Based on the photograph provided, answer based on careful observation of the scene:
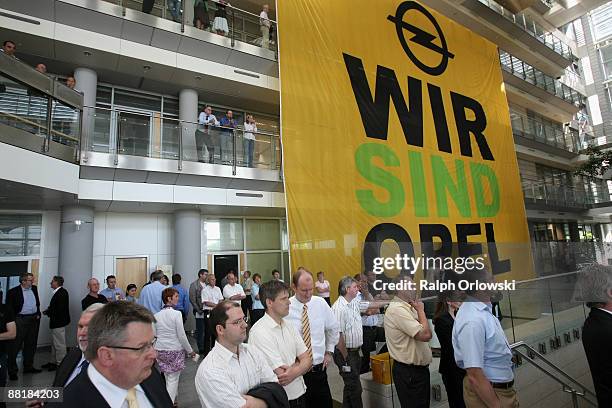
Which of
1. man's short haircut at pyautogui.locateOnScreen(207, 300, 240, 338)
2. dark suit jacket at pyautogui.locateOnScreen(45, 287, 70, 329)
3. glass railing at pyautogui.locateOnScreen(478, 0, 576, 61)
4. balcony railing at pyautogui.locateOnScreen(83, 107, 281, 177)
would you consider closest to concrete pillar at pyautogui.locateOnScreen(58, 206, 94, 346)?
dark suit jacket at pyautogui.locateOnScreen(45, 287, 70, 329)

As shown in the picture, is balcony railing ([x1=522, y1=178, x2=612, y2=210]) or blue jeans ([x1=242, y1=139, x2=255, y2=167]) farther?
balcony railing ([x1=522, y1=178, x2=612, y2=210])

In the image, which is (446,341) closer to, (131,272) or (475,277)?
(475,277)

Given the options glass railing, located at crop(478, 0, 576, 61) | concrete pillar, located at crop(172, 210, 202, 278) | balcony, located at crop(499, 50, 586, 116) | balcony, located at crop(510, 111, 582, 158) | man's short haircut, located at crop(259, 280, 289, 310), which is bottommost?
man's short haircut, located at crop(259, 280, 289, 310)

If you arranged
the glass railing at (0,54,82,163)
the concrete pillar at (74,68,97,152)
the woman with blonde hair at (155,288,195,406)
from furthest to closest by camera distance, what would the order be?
the concrete pillar at (74,68,97,152) → the glass railing at (0,54,82,163) → the woman with blonde hair at (155,288,195,406)

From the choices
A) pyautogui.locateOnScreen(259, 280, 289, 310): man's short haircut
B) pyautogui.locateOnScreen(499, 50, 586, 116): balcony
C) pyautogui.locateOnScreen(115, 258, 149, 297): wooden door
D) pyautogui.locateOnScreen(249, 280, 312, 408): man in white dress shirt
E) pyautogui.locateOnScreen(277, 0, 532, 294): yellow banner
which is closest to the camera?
pyautogui.locateOnScreen(249, 280, 312, 408): man in white dress shirt

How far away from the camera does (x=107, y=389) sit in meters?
1.45

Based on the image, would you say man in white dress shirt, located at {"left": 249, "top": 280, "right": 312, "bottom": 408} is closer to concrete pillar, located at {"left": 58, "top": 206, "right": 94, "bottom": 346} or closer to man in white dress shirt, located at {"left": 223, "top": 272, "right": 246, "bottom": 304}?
man in white dress shirt, located at {"left": 223, "top": 272, "right": 246, "bottom": 304}

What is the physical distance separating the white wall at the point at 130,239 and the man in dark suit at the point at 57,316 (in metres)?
2.51

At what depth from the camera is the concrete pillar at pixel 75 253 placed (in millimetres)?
8383

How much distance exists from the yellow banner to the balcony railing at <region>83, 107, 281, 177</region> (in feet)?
7.88

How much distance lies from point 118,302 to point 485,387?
2.52 m

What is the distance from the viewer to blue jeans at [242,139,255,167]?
34.4 feet

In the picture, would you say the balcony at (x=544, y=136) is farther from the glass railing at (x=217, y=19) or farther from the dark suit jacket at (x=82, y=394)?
the dark suit jacket at (x=82, y=394)

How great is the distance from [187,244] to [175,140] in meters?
2.98
